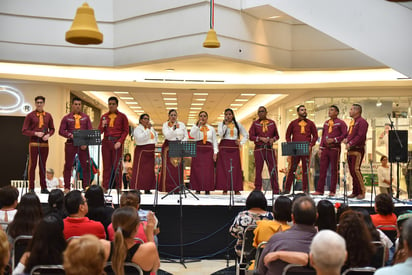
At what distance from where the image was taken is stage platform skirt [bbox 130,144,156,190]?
1066cm

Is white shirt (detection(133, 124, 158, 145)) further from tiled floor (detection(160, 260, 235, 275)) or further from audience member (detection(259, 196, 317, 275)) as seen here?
audience member (detection(259, 196, 317, 275))

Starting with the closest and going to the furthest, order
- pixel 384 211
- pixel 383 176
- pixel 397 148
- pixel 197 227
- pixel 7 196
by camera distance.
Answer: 1. pixel 7 196
2. pixel 384 211
3. pixel 197 227
4. pixel 397 148
5. pixel 383 176

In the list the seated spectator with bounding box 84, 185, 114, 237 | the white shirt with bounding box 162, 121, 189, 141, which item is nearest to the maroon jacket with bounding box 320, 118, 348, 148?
the white shirt with bounding box 162, 121, 189, 141

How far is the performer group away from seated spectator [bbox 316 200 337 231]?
15.8 feet

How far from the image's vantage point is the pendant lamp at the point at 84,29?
201 inches

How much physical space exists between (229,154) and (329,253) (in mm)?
7930

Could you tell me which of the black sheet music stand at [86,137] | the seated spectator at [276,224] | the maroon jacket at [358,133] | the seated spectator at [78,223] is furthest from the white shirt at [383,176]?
the seated spectator at [78,223]

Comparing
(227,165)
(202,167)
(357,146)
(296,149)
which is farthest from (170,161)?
(357,146)

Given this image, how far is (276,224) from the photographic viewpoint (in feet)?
15.7

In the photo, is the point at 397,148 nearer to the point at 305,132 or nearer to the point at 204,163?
the point at 305,132

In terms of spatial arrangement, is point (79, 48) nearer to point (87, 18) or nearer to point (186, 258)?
point (186, 258)

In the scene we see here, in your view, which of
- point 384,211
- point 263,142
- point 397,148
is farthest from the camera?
point 263,142

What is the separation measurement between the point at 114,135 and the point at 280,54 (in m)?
4.83

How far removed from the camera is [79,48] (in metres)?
12.6
